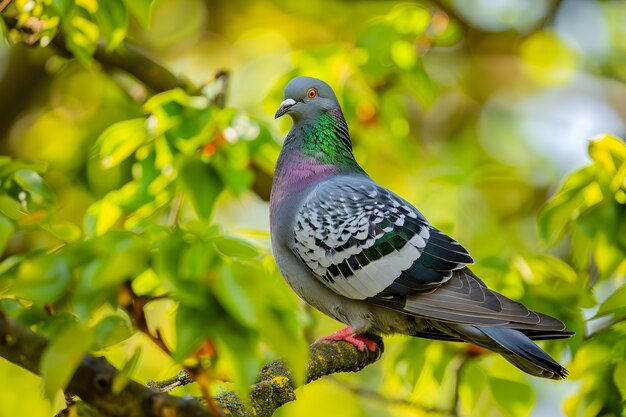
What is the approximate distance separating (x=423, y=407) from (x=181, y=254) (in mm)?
2903

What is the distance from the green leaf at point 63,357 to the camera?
6.65 ft

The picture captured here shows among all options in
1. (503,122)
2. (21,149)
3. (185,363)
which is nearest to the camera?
(185,363)

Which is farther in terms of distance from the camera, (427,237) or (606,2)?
(606,2)

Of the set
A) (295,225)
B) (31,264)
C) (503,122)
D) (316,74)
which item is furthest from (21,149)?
(31,264)

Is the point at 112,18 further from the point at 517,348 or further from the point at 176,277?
the point at 517,348

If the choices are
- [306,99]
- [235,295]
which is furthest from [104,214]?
[235,295]

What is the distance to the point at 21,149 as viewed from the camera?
A: 815 cm

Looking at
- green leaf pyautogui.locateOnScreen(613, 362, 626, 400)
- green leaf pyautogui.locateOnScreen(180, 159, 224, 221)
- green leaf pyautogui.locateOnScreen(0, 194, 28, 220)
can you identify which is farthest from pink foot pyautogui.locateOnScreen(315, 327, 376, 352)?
green leaf pyautogui.locateOnScreen(0, 194, 28, 220)

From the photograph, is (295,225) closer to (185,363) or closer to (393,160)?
A: (185,363)

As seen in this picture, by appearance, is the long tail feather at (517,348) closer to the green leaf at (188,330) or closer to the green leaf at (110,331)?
the green leaf at (188,330)

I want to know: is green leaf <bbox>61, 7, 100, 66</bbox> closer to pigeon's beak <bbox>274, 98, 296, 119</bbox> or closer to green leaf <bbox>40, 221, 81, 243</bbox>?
pigeon's beak <bbox>274, 98, 296, 119</bbox>

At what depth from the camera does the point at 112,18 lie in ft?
13.6

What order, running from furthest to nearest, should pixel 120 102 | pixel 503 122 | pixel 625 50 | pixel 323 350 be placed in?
pixel 503 122
pixel 625 50
pixel 120 102
pixel 323 350

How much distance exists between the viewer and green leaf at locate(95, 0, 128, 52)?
13.5 feet
